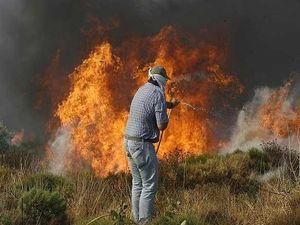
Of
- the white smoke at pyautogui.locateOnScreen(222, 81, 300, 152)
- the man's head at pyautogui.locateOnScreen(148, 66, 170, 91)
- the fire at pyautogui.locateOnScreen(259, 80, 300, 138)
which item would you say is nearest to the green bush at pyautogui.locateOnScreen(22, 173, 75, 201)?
the man's head at pyautogui.locateOnScreen(148, 66, 170, 91)

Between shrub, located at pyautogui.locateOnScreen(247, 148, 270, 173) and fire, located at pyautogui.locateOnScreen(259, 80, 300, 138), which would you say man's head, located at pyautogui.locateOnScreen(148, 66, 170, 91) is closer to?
shrub, located at pyautogui.locateOnScreen(247, 148, 270, 173)

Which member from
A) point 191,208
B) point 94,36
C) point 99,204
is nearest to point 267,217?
point 191,208

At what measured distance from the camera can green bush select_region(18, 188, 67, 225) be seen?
662cm

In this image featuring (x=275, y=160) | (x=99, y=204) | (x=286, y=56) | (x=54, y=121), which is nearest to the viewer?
(x=99, y=204)

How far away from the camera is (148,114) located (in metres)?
6.48

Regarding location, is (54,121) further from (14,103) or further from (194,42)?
(194,42)

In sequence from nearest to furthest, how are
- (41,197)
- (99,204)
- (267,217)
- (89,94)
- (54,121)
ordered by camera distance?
1. (267,217)
2. (41,197)
3. (99,204)
4. (89,94)
5. (54,121)

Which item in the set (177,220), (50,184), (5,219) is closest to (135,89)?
Answer: (50,184)

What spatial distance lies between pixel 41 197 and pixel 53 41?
766 inches

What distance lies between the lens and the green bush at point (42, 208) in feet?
21.7

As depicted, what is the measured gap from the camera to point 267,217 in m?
6.34

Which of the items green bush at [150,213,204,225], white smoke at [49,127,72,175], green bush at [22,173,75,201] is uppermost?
white smoke at [49,127,72,175]

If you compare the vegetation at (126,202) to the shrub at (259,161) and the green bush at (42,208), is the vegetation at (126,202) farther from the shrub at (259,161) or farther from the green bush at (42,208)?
the shrub at (259,161)

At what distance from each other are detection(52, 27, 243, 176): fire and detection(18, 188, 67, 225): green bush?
11652 mm
